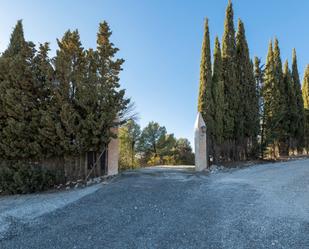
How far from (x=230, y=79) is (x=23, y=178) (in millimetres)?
11999

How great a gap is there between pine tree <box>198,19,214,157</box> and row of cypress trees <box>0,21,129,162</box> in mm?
5033

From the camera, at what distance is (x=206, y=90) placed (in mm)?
14289

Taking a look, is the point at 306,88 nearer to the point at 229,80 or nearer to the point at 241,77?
the point at 241,77

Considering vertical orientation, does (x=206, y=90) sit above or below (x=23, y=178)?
above

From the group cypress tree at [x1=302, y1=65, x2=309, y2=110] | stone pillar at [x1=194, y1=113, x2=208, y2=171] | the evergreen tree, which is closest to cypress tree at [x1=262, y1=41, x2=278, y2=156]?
the evergreen tree

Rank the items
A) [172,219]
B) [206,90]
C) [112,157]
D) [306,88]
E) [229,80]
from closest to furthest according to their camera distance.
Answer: [172,219] < [112,157] < [206,90] < [229,80] < [306,88]

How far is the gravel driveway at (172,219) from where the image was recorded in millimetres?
4574

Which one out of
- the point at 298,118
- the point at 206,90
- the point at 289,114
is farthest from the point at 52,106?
the point at 298,118

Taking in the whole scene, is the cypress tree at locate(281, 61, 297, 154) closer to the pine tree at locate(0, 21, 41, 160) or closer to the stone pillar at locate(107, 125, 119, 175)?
the stone pillar at locate(107, 125, 119, 175)

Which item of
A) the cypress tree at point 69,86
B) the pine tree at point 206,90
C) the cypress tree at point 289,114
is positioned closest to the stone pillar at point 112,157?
the cypress tree at point 69,86

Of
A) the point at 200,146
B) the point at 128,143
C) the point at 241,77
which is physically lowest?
the point at 200,146

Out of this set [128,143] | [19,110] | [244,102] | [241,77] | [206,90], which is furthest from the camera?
[128,143]

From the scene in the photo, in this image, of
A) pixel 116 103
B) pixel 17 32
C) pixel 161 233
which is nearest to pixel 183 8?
pixel 116 103

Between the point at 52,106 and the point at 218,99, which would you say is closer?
the point at 52,106
